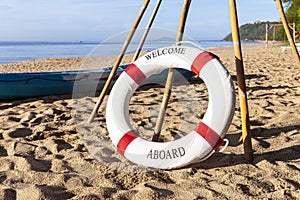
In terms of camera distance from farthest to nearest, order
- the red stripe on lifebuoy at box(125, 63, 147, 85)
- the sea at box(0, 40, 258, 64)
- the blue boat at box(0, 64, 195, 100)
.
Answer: the blue boat at box(0, 64, 195, 100) → the sea at box(0, 40, 258, 64) → the red stripe on lifebuoy at box(125, 63, 147, 85)

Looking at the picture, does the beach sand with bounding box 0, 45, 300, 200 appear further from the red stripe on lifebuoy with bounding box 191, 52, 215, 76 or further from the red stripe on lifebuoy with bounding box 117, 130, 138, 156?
the red stripe on lifebuoy with bounding box 191, 52, 215, 76

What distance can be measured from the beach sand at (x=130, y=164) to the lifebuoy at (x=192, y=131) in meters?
0.12

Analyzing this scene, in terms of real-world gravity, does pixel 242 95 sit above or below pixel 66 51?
above

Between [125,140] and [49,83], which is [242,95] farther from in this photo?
[49,83]

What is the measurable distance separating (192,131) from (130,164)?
505 millimetres

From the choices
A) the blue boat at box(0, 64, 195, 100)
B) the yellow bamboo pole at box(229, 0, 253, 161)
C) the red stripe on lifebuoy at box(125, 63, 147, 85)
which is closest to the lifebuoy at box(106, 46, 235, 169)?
the red stripe on lifebuoy at box(125, 63, 147, 85)

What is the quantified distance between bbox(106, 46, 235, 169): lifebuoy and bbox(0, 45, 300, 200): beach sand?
0.39 feet

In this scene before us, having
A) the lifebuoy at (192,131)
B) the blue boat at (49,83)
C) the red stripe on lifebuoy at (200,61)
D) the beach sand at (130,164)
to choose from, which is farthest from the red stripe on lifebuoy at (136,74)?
the blue boat at (49,83)

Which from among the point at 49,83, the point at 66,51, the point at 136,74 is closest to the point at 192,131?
the point at 136,74

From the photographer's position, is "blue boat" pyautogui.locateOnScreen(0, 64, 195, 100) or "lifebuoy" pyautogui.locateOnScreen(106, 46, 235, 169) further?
"blue boat" pyautogui.locateOnScreen(0, 64, 195, 100)

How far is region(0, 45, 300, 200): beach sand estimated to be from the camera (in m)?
2.23

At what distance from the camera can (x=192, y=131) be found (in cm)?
252

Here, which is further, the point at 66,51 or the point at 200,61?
the point at 66,51

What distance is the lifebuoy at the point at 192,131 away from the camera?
2412 mm
